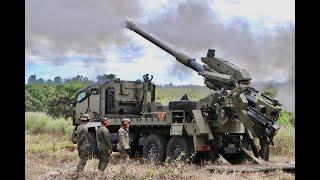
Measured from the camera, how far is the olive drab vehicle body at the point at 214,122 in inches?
441

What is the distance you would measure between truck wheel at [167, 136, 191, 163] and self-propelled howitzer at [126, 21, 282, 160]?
54cm

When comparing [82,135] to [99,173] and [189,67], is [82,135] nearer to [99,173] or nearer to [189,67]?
[99,173]

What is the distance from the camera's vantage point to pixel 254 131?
1120 cm

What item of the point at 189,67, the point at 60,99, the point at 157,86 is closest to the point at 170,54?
the point at 189,67

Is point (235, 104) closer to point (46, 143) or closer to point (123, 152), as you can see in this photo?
point (123, 152)

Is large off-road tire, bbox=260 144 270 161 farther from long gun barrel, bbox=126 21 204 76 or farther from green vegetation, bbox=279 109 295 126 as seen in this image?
long gun barrel, bbox=126 21 204 76

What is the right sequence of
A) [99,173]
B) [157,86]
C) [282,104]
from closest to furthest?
[99,173], [282,104], [157,86]

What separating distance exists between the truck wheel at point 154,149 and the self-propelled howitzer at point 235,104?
1105 millimetres

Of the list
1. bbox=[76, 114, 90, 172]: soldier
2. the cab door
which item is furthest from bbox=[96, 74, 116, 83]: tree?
bbox=[76, 114, 90, 172]: soldier

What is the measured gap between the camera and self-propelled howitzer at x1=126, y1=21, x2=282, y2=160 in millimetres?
10969

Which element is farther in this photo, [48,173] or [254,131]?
[254,131]

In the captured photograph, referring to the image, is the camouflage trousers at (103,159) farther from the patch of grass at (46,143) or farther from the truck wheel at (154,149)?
the patch of grass at (46,143)
